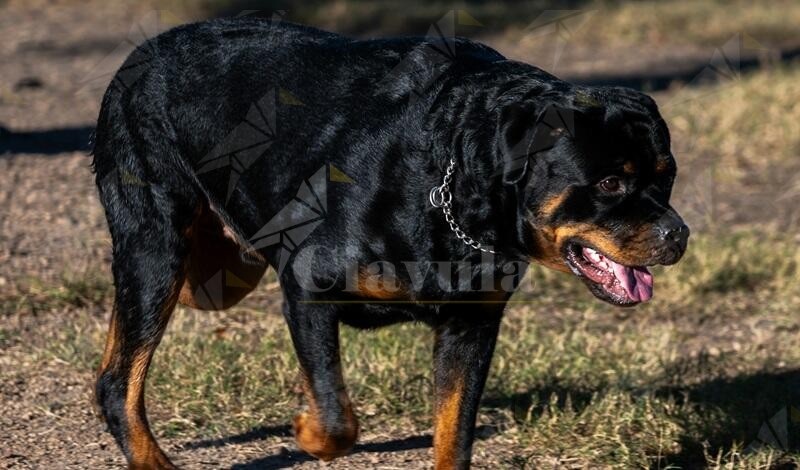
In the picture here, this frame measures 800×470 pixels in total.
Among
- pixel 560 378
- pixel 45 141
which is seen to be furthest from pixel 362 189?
pixel 45 141

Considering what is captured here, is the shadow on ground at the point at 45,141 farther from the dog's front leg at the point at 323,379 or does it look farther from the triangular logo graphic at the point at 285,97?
the dog's front leg at the point at 323,379

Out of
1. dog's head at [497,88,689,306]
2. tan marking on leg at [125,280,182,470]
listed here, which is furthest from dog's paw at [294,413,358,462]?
dog's head at [497,88,689,306]

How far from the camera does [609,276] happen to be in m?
4.22

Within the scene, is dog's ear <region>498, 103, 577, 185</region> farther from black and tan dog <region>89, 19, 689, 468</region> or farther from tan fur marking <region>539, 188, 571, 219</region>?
tan fur marking <region>539, 188, 571, 219</region>

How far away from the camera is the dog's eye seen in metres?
4.01

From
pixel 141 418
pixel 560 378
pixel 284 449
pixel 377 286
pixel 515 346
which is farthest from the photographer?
pixel 515 346

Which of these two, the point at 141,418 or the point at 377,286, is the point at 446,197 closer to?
the point at 377,286

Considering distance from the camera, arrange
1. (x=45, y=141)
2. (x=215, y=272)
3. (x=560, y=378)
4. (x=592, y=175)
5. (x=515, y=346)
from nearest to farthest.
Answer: (x=592, y=175) → (x=215, y=272) → (x=560, y=378) → (x=515, y=346) → (x=45, y=141)

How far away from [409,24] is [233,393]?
7.53 m

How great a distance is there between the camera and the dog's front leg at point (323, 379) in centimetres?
422

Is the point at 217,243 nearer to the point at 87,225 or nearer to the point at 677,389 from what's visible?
the point at 677,389

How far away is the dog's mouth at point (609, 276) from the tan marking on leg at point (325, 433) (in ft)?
2.69

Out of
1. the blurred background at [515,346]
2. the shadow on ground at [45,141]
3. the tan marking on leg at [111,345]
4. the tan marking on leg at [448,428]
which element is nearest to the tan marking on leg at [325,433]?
the tan marking on leg at [448,428]

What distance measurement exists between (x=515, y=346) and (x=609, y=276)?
1.51m
